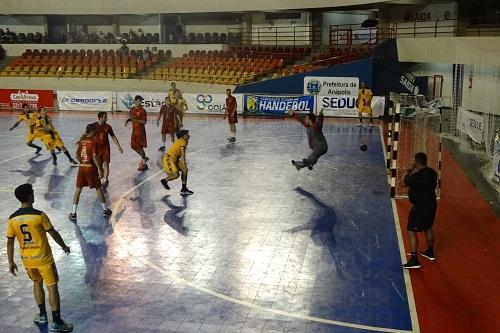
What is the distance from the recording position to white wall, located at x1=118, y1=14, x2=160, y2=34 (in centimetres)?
4219

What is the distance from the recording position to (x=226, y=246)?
10211 millimetres

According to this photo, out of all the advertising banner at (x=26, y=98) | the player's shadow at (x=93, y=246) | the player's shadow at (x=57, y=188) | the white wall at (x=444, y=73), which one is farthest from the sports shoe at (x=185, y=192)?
the white wall at (x=444, y=73)

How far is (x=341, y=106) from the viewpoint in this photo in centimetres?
2841

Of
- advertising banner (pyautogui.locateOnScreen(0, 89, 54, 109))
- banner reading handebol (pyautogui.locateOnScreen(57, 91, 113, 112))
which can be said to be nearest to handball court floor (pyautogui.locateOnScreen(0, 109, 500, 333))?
banner reading handebol (pyautogui.locateOnScreen(57, 91, 113, 112))

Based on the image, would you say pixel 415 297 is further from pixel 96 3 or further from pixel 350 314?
pixel 96 3

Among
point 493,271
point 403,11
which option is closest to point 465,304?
point 493,271

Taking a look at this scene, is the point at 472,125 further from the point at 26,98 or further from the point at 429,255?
the point at 26,98

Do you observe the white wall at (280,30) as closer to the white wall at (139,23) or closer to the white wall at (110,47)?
the white wall at (110,47)

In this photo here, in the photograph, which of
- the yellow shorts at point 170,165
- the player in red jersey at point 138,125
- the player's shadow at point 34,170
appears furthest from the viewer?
the player in red jersey at point 138,125

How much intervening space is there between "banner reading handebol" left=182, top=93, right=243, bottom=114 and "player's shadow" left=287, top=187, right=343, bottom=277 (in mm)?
16691

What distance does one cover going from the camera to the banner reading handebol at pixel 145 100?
30344mm

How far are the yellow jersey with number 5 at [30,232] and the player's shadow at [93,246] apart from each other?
174cm

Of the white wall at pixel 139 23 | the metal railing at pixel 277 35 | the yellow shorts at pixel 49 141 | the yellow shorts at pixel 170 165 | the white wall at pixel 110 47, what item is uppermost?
the white wall at pixel 139 23

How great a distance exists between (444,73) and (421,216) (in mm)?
24602
